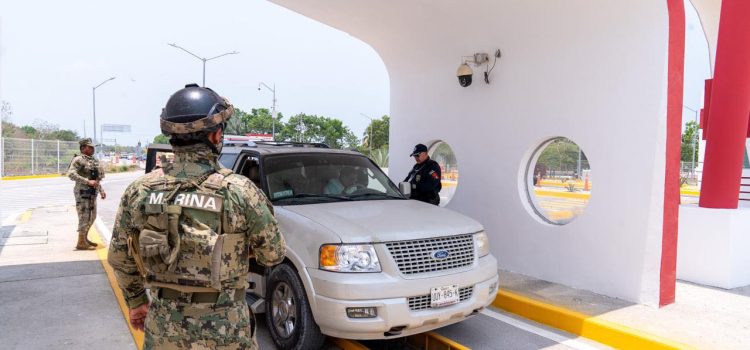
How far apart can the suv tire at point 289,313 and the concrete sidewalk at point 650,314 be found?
249 cm

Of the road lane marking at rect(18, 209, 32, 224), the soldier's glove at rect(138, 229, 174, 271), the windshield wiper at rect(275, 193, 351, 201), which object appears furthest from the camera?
the road lane marking at rect(18, 209, 32, 224)

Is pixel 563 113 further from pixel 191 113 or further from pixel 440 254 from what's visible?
pixel 191 113

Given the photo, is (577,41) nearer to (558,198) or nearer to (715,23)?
(715,23)

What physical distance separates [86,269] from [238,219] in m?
5.51

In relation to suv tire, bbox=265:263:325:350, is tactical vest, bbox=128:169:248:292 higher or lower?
higher

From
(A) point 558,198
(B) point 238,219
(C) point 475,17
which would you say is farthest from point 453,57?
(A) point 558,198

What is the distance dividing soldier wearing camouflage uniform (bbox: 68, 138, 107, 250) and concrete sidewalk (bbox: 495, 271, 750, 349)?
6.46 meters

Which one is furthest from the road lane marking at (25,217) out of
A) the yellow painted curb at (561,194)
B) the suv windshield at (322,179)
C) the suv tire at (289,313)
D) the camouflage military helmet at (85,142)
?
the yellow painted curb at (561,194)

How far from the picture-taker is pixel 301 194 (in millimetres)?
4742

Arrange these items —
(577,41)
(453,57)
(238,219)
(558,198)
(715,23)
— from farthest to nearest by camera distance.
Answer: (558,198) → (715,23) → (453,57) → (577,41) → (238,219)

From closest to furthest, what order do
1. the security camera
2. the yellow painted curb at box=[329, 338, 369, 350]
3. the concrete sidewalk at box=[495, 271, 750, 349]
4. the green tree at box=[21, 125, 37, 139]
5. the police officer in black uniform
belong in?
the yellow painted curb at box=[329, 338, 369, 350], the concrete sidewalk at box=[495, 271, 750, 349], the security camera, the police officer in black uniform, the green tree at box=[21, 125, 37, 139]

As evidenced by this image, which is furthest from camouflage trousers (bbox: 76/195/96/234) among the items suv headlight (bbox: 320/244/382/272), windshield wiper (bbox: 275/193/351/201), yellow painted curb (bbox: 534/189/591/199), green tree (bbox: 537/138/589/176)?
green tree (bbox: 537/138/589/176)

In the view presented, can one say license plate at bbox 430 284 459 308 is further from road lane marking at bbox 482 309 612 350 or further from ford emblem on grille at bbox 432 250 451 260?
road lane marking at bbox 482 309 612 350

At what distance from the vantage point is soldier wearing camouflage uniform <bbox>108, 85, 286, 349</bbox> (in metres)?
2.15
